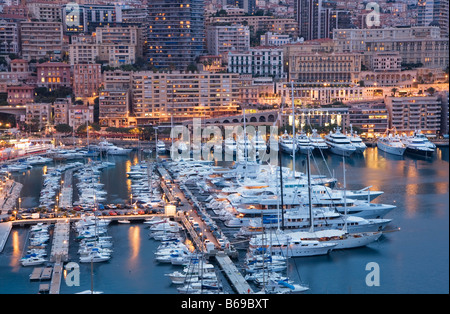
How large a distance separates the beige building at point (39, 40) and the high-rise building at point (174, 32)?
2.77 metres

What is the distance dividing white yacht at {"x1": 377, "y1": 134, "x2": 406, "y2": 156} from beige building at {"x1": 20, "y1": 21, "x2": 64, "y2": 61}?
911 cm

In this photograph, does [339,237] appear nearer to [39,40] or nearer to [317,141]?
[317,141]

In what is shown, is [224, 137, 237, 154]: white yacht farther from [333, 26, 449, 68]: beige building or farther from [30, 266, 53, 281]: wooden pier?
[30, 266, 53, 281]: wooden pier

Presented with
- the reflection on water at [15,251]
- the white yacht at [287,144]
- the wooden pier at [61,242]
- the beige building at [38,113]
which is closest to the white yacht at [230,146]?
the white yacht at [287,144]

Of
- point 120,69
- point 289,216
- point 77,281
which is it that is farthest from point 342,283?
point 120,69

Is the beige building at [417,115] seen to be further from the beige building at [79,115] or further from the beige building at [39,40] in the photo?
the beige building at [39,40]

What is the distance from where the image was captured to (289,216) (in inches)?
274

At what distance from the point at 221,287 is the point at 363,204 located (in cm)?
291

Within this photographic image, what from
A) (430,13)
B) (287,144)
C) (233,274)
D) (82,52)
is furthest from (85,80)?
(233,274)

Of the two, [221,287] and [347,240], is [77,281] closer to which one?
[221,287]

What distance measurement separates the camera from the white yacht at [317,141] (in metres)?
13.9

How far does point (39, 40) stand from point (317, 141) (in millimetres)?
8820

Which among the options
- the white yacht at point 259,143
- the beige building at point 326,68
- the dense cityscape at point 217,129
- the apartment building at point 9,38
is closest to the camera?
the dense cityscape at point 217,129

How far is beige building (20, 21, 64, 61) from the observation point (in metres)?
19.3
